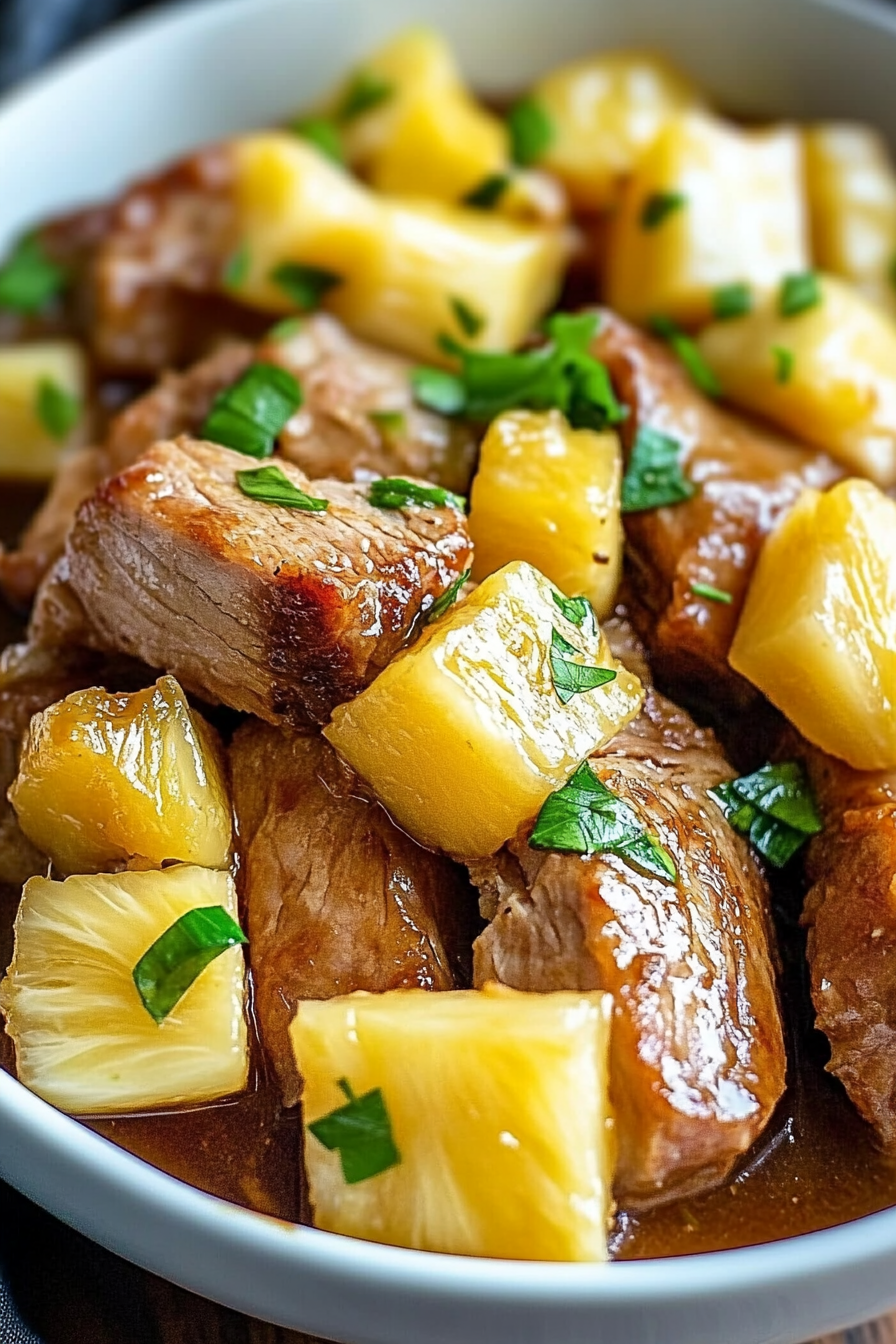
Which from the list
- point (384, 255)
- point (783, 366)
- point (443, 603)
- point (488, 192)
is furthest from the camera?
point (488, 192)

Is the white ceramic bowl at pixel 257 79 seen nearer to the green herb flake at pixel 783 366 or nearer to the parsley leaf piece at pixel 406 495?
the parsley leaf piece at pixel 406 495

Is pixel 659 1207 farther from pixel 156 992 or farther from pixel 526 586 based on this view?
pixel 526 586

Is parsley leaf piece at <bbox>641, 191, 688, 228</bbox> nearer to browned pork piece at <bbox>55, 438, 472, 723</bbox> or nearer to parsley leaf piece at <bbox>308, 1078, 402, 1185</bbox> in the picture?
browned pork piece at <bbox>55, 438, 472, 723</bbox>

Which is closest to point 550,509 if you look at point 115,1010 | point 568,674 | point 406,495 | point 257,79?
point 406,495

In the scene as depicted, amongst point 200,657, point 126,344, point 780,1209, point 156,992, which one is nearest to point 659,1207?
point 780,1209

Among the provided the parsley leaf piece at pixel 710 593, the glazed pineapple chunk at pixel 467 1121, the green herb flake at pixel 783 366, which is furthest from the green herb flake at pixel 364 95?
the glazed pineapple chunk at pixel 467 1121

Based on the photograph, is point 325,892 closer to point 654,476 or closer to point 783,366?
point 654,476
